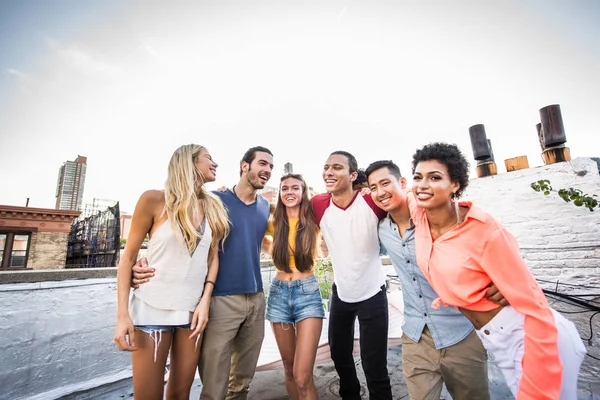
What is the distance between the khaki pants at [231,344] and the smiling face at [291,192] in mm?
947

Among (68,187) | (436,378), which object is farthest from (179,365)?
(68,187)

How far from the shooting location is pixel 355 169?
2834 millimetres

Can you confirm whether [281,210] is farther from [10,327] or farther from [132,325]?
[10,327]

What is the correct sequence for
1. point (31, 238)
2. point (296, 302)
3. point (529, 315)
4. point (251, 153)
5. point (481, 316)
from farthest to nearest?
point (31, 238)
point (251, 153)
point (296, 302)
point (481, 316)
point (529, 315)

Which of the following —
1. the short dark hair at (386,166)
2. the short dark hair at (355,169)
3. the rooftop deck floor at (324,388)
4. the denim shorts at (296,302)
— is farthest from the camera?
the rooftop deck floor at (324,388)

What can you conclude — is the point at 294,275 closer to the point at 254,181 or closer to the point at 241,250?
the point at 241,250

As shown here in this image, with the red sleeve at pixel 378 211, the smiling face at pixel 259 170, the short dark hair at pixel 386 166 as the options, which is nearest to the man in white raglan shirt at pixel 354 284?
the red sleeve at pixel 378 211

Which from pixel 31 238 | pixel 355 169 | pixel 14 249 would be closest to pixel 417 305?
pixel 355 169

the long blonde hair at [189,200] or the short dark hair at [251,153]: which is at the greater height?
the short dark hair at [251,153]

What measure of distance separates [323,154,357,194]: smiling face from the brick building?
19386 millimetres

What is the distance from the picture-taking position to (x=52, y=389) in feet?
9.36

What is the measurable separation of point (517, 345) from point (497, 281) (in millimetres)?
365

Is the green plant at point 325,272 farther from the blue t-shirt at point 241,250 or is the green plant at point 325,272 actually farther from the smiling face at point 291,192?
the blue t-shirt at point 241,250

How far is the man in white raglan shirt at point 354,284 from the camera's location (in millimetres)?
2258
